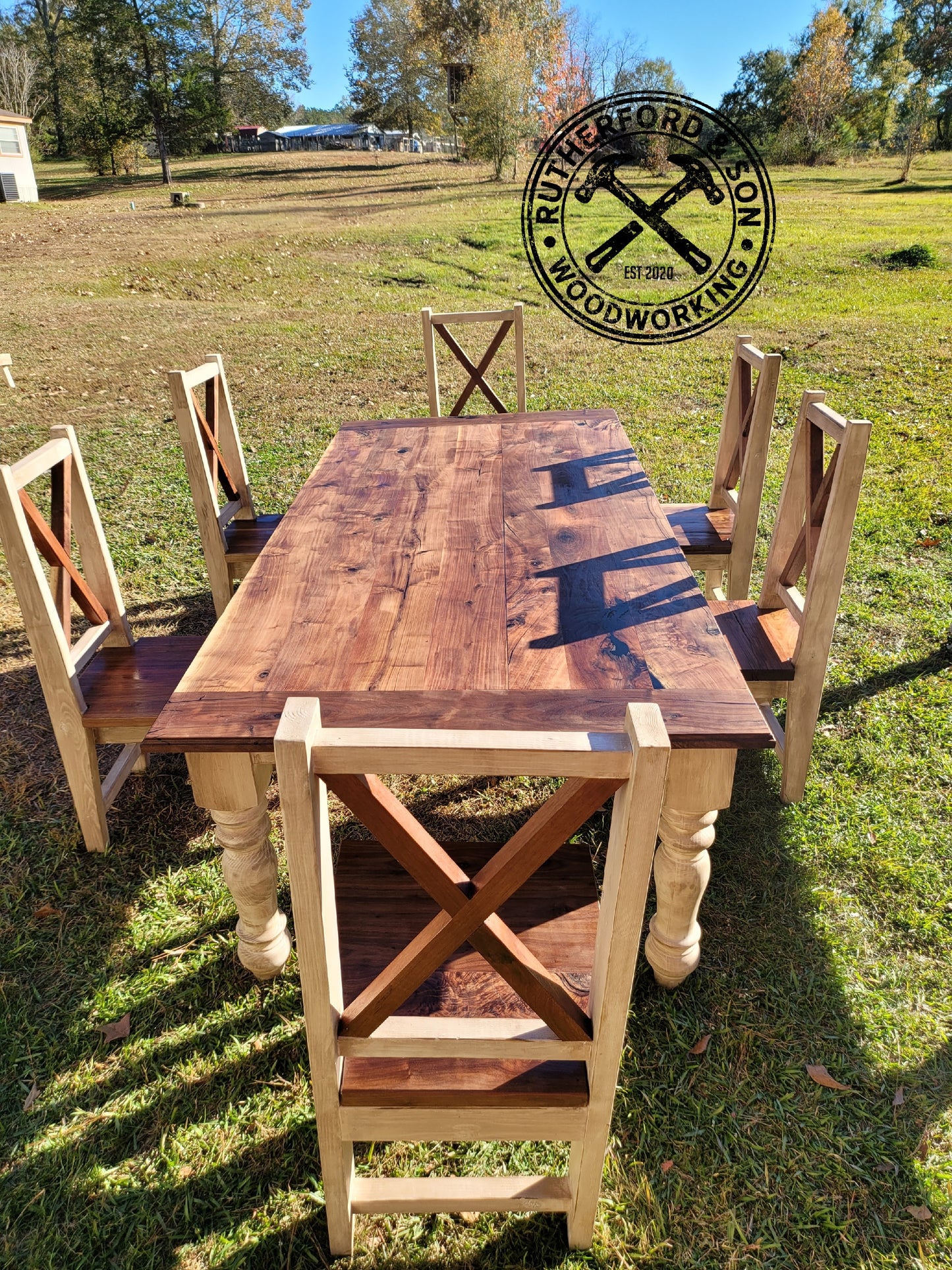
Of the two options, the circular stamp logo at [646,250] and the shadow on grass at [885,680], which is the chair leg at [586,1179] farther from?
the circular stamp logo at [646,250]

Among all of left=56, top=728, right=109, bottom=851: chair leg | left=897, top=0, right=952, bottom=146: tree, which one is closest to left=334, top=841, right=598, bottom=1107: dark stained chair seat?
left=56, top=728, right=109, bottom=851: chair leg

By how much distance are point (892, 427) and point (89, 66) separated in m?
31.2

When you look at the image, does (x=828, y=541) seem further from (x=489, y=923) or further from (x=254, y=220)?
(x=254, y=220)

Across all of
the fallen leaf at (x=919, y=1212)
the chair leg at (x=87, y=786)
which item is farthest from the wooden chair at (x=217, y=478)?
the fallen leaf at (x=919, y=1212)

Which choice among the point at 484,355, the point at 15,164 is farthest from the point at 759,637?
the point at 15,164

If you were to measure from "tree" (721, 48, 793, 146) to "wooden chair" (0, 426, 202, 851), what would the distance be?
26494 millimetres

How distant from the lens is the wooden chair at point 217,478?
2918 mm

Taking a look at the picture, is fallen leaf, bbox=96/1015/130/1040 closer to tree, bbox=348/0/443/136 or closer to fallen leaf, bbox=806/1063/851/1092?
fallen leaf, bbox=806/1063/851/1092

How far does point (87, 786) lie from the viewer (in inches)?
96.6

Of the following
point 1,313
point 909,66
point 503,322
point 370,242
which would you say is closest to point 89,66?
point 370,242

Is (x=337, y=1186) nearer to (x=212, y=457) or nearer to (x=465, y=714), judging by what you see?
(x=465, y=714)

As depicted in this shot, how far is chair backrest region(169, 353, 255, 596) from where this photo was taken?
9.52ft

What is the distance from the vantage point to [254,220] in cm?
1620

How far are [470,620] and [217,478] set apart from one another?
183cm
